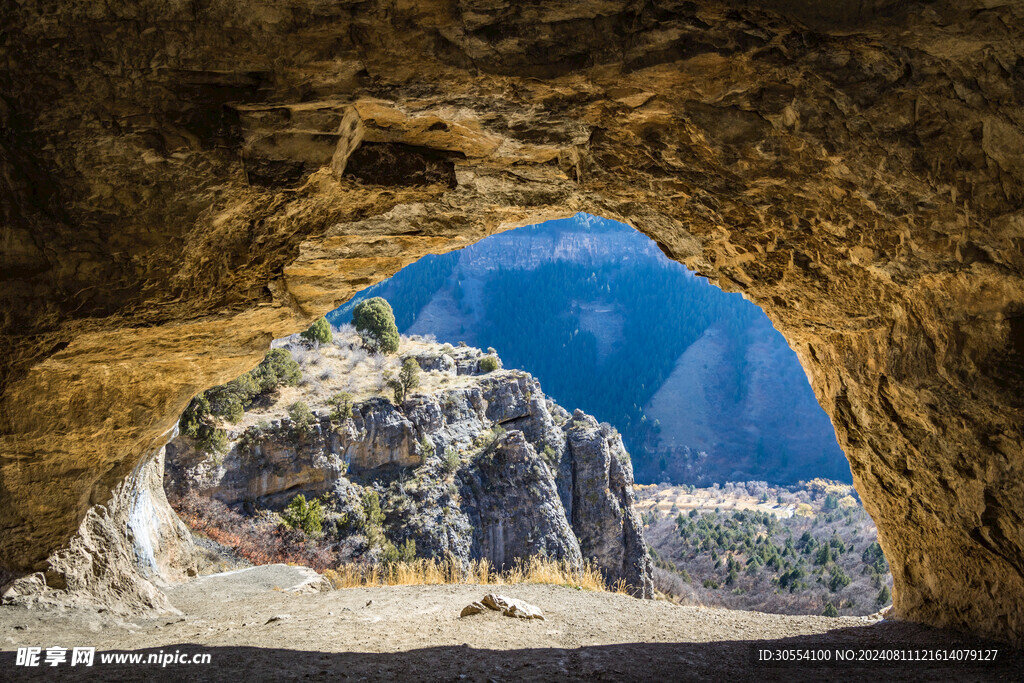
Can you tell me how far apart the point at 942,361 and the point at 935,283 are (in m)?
0.49

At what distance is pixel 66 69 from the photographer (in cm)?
351

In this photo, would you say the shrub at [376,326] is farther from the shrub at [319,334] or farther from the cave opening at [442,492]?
the shrub at [319,334]

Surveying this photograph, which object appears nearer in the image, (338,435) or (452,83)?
(452,83)

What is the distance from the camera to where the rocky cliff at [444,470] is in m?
17.9

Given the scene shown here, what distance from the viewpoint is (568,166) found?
4.68 meters

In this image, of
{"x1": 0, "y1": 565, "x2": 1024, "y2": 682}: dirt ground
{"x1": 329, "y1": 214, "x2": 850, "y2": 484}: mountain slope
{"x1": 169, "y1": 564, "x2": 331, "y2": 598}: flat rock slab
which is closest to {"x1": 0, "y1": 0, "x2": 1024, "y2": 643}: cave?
{"x1": 0, "y1": 565, "x2": 1024, "y2": 682}: dirt ground

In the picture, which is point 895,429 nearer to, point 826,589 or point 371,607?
point 371,607

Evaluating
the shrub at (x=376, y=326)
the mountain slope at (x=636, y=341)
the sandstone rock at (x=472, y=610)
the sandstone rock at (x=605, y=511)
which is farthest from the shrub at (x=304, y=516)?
the mountain slope at (x=636, y=341)

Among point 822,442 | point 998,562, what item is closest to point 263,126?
point 998,562

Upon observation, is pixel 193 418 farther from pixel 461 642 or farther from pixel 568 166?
pixel 568 166

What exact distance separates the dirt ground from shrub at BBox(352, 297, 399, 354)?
718 inches

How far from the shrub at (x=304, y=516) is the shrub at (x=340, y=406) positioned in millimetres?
2612

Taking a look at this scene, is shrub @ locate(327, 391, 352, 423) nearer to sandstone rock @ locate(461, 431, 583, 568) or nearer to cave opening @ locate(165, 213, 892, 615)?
cave opening @ locate(165, 213, 892, 615)

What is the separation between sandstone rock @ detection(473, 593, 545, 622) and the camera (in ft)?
22.2
